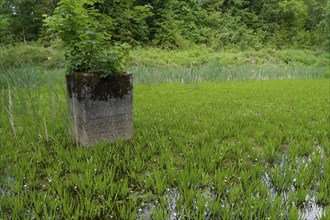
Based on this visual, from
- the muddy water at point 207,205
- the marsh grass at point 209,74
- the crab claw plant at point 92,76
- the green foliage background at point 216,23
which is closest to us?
the muddy water at point 207,205

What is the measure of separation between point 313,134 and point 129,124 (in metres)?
2.63

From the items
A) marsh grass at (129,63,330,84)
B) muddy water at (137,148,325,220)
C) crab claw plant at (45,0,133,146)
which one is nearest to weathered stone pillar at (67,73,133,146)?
crab claw plant at (45,0,133,146)

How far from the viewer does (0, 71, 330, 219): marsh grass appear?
1953 millimetres

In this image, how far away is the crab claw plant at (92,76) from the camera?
310 cm

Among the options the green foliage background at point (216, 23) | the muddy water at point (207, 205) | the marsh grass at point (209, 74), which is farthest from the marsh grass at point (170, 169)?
the green foliage background at point (216, 23)

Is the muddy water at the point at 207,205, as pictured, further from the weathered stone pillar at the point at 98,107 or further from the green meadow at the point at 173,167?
the weathered stone pillar at the point at 98,107

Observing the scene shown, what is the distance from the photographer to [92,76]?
316 centimetres

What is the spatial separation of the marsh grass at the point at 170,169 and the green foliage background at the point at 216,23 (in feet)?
42.3

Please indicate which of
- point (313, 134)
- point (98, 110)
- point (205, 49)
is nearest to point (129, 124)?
point (98, 110)

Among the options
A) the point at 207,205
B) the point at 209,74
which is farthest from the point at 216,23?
the point at 207,205

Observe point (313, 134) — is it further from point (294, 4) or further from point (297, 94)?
point (294, 4)

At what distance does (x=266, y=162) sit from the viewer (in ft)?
9.62

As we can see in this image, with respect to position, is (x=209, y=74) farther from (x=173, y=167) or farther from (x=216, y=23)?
(x=216, y=23)

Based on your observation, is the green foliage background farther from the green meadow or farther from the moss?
the moss
